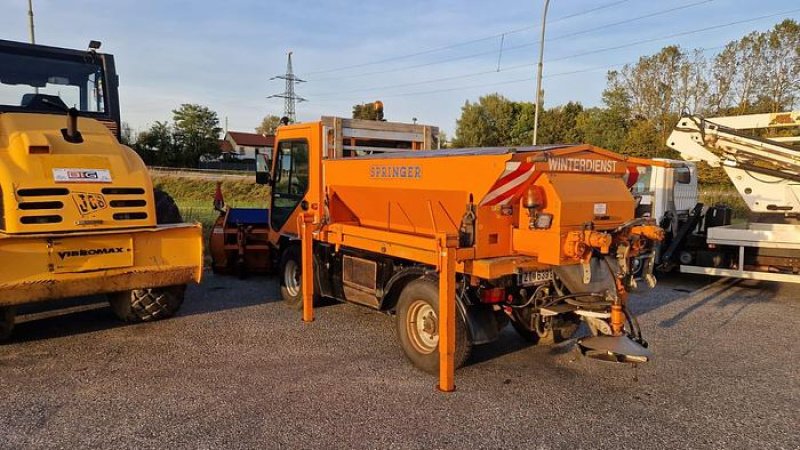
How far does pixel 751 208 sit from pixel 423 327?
25.3 ft

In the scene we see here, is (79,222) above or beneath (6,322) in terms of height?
above

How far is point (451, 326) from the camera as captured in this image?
183 inches

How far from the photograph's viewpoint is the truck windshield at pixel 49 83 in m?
6.84

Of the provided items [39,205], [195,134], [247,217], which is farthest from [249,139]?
[39,205]

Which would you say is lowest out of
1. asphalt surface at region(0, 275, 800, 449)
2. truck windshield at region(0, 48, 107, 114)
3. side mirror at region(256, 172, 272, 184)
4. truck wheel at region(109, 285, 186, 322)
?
asphalt surface at region(0, 275, 800, 449)

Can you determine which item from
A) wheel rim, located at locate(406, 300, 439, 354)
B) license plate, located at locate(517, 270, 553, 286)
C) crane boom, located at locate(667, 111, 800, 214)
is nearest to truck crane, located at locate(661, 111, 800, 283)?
crane boom, located at locate(667, 111, 800, 214)

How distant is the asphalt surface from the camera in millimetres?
3887

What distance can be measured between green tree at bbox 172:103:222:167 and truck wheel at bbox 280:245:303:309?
48.8 meters

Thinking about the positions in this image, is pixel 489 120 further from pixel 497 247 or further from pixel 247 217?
pixel 497 247

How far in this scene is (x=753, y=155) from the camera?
31.0 ft

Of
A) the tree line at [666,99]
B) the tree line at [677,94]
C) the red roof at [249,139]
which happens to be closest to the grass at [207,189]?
the tree line at [666,99]

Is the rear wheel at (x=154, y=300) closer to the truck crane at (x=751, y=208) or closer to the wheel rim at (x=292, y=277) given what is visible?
the wheel rim at (x=292, y=277)

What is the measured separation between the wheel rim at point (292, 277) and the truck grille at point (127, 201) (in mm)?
2138

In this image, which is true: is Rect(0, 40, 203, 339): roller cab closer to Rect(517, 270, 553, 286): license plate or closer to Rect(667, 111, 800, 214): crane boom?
Rect(517, 270, 553, 286): license plate
